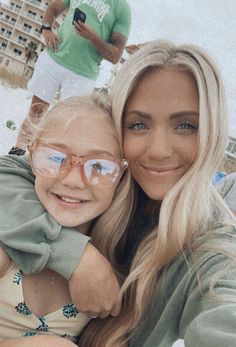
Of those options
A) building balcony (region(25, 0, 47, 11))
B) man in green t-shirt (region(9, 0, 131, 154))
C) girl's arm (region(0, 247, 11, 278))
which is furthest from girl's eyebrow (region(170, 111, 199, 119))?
building balcony (region(25, 0, 47, 11))

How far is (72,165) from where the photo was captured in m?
0.84

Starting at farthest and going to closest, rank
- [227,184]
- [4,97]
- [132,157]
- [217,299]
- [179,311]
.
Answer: [4,97], [227,184], [132,157], [179,311], [217,299]

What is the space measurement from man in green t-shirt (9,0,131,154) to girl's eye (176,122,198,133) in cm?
86

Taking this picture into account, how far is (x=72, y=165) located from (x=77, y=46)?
3.52 feet

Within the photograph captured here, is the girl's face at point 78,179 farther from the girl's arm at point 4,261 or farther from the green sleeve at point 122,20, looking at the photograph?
the green sleeve at point 122,20

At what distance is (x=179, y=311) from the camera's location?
786 millimetres

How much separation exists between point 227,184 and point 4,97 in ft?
4.46

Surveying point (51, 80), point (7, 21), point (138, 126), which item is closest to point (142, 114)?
point (138, 126)

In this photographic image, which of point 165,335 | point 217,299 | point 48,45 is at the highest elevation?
point 48,45

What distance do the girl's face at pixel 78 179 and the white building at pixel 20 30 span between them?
4.31ft

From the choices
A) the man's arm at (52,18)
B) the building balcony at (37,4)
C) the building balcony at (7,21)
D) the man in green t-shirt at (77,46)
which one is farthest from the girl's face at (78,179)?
the building balcony at (7,21)

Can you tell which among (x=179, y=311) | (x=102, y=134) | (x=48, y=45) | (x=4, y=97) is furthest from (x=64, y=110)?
(x=4, y=97)

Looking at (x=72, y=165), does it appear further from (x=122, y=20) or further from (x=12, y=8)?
(x=12, y=8)

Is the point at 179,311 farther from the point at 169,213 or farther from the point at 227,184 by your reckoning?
the point at 227,184
